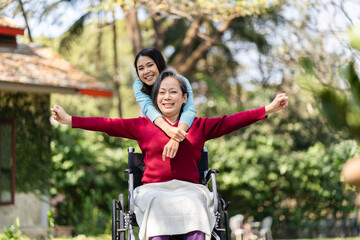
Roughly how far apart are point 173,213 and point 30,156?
645 cm

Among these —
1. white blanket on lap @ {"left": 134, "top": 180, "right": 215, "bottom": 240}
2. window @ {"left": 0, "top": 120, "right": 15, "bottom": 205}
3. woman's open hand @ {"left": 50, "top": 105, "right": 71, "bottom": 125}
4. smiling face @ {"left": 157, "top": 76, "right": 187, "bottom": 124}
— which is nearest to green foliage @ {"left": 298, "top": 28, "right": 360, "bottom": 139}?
white blanket on lap @ {"left": 134, "top": 180, "right": 215, "bottom": 240}

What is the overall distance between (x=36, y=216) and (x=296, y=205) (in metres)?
5.42

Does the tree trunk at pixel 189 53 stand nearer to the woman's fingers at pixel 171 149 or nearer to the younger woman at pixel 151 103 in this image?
the younger woman at pixel 151 103

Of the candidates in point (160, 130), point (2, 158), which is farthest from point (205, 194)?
point (2, 158)

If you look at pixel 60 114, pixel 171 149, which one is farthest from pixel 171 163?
pixel 60 114

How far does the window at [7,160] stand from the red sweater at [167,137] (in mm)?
5698

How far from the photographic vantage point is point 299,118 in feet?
50.6

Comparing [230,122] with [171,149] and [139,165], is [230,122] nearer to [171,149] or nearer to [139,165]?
[171,149]

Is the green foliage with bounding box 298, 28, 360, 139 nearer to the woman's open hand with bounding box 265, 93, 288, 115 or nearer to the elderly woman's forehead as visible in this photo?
the woman's open hand with bounding box 265, 93, 288, 115

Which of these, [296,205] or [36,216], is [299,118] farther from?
[36,216]

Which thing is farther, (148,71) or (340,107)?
(148,71)

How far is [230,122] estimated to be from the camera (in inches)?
162

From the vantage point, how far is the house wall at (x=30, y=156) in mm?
9469

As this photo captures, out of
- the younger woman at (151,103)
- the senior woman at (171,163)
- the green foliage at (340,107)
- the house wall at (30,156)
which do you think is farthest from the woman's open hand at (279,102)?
the house wall at (30,156)
